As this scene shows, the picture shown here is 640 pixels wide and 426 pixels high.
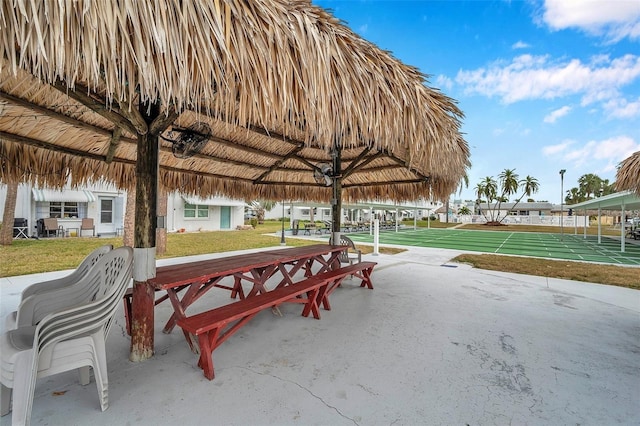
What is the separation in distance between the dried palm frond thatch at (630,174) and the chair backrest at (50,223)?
68.3 ft

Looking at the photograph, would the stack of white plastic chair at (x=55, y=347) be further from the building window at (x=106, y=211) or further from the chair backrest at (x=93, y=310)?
the building window at (x=106, y=211)

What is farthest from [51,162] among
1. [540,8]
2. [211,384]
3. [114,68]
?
[540,8]

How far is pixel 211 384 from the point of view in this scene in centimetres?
223

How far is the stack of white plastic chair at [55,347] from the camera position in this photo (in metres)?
1.66

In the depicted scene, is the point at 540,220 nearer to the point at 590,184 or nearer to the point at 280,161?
the point at 590,184

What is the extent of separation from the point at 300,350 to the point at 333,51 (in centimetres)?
299

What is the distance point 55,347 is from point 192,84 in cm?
208

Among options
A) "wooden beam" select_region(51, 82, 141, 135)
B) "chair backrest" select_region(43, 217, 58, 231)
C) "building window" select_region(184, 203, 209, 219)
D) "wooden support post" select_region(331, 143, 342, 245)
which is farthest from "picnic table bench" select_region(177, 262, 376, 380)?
"building window" select_region(184, 203, 209, 219)

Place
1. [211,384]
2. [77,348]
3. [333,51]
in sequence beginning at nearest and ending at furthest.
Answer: [77,348], [211,384], [333,51]

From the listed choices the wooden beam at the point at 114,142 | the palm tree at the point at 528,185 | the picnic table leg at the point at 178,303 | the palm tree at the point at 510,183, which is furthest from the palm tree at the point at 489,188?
the wooden beam at the point at 114,142

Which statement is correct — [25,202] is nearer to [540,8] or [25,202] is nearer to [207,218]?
[207,218]

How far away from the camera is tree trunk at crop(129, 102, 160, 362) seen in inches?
103

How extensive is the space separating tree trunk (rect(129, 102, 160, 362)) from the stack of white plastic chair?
7.3 inches

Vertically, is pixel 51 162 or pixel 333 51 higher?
pixel 333 51
